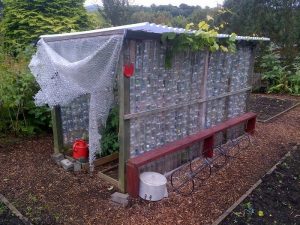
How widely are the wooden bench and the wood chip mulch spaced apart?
288 mm

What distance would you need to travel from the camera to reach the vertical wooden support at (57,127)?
479cm

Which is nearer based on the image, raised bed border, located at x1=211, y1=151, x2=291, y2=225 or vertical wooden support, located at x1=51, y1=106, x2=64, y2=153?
raised bed border, located at x1=211, y1=151, x2=291, y2=225

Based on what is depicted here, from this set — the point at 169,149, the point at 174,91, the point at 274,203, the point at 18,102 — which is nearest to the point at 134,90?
the point at 174,91

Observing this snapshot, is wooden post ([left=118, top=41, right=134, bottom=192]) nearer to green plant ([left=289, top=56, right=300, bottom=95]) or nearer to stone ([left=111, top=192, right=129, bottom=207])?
stone ([left=111, top=192, right=129, bottom=207])

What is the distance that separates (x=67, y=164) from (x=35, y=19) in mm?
6585

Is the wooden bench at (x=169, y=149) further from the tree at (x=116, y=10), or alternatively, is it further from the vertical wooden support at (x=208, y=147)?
the tree at (x=116, y=10)

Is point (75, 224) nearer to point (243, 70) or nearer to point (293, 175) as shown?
point (293, 175)

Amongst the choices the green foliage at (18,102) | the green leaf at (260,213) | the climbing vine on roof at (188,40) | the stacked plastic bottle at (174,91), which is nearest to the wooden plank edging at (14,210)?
the stacked plastic bottle at (174,91)

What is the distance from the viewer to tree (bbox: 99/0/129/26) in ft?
78.3

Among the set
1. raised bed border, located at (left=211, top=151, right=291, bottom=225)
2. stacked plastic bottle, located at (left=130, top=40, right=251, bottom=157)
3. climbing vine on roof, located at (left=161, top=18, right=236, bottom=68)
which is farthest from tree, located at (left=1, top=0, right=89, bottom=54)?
raised bed border, located at (left=211, top=151, right=291, bottom=225)

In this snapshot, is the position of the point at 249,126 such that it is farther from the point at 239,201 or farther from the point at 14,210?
the point at 14,210

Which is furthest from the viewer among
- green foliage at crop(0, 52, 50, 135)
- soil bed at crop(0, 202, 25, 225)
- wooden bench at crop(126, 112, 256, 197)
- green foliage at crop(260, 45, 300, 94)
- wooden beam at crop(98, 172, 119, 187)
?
green foliage at crop(260, 45, 300, 94)

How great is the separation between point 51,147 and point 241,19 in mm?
11646

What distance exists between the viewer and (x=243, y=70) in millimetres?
5906
